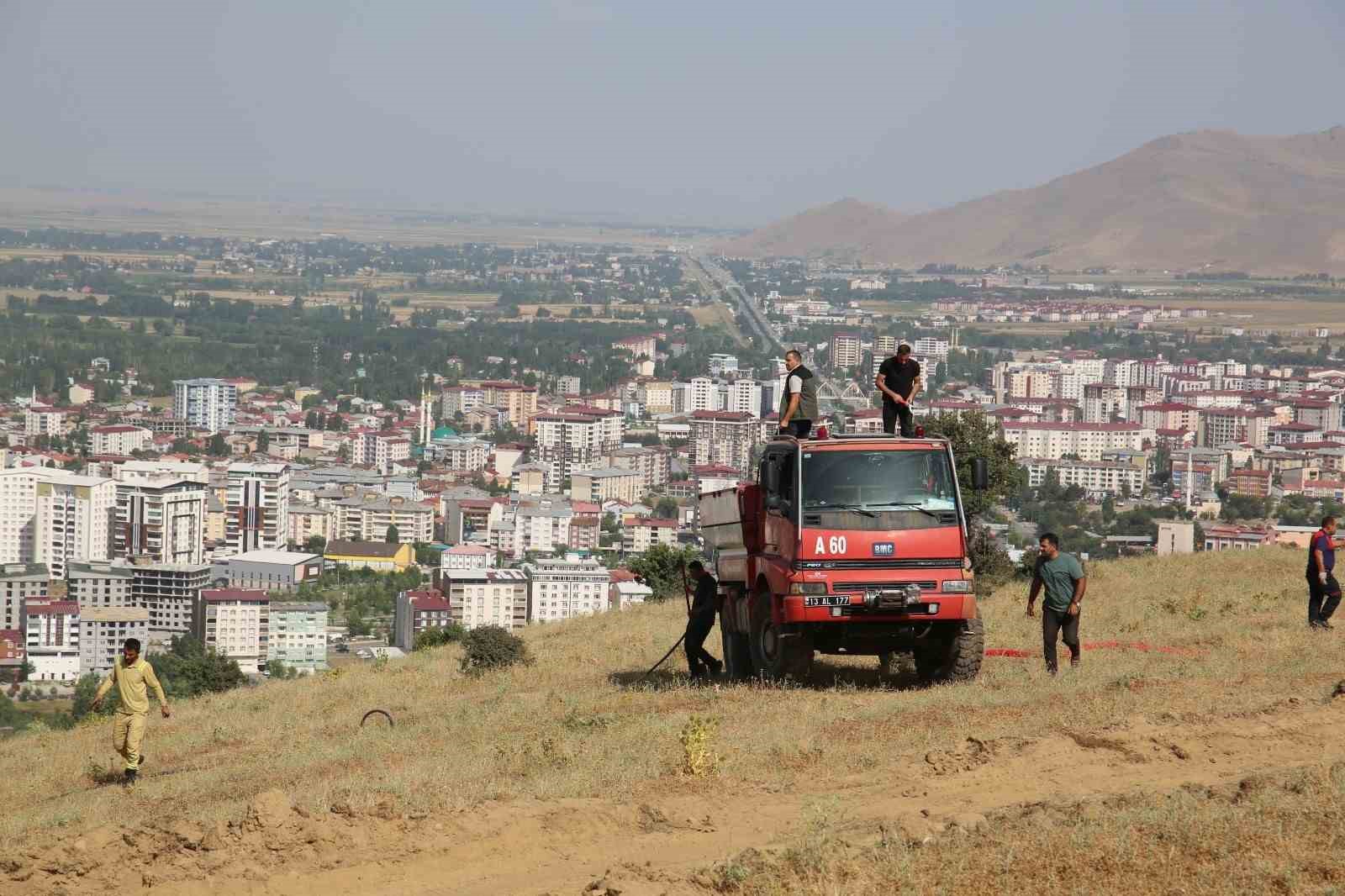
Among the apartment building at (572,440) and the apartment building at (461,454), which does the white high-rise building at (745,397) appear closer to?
the apartment building at (572,440)

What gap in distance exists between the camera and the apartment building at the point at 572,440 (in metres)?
79.9

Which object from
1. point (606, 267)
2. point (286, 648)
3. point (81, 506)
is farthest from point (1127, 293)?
point (286, 648)

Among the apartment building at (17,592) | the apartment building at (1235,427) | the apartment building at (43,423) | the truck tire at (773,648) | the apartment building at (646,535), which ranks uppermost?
the truck tire at (773,648)

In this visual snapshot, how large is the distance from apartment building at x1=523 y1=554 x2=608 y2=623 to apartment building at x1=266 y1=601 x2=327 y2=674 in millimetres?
4893

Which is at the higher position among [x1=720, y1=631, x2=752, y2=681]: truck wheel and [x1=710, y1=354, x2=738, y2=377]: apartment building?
[x1=710, y1=354, x2=738, y2=377]: apartment building

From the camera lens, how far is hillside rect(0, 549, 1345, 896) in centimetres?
642

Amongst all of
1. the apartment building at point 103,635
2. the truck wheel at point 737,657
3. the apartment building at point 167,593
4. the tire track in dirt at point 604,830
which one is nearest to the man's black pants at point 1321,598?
the truck wheel at point 737,657

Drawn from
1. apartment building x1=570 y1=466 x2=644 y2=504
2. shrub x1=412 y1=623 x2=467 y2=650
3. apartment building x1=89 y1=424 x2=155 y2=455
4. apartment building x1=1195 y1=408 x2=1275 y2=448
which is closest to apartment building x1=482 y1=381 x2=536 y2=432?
apartment building x1=570 y1=466 x2=644 y2=504

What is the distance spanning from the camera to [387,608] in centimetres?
4834

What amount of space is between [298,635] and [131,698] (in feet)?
104

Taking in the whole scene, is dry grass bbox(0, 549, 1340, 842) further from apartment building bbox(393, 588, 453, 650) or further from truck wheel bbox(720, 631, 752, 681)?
apartment building bbox(393, 588, 453, 650)

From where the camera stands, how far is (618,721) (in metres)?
10.2

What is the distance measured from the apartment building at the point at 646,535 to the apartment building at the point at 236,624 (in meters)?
16.3

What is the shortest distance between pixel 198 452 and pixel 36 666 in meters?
43.0
